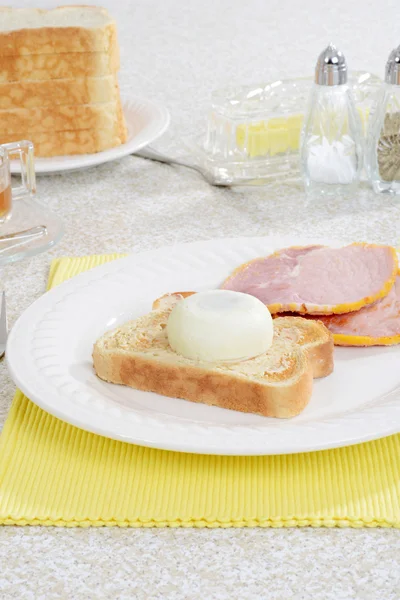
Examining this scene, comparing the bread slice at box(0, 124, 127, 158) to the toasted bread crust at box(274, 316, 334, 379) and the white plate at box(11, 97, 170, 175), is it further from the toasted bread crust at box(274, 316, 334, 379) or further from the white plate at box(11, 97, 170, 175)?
the toasted bread crust at box(274, 316, 334, 379)

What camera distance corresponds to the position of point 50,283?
1.21 metres

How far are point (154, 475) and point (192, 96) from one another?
5.28 ft

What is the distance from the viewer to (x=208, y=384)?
0.82m

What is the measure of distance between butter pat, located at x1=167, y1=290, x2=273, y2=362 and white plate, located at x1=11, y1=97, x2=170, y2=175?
0.79m

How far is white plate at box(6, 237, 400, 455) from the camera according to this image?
0.73 meters

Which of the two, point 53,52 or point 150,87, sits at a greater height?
point 53,52

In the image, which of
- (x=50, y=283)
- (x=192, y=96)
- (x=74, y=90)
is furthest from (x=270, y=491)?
(x=192, y=96)

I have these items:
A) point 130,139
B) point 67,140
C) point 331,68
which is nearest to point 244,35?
point 130,139

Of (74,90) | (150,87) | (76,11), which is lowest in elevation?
(150,87)

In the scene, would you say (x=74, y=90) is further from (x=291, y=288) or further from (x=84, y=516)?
(x=84, y=516)

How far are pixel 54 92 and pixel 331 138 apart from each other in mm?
538

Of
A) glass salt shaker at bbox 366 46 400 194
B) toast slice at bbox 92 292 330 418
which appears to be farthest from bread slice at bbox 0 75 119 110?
toast slice at bbox 92 292 330 418

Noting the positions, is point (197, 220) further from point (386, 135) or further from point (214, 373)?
point (214, 373)

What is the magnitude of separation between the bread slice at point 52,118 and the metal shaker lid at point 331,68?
1.45 feet
